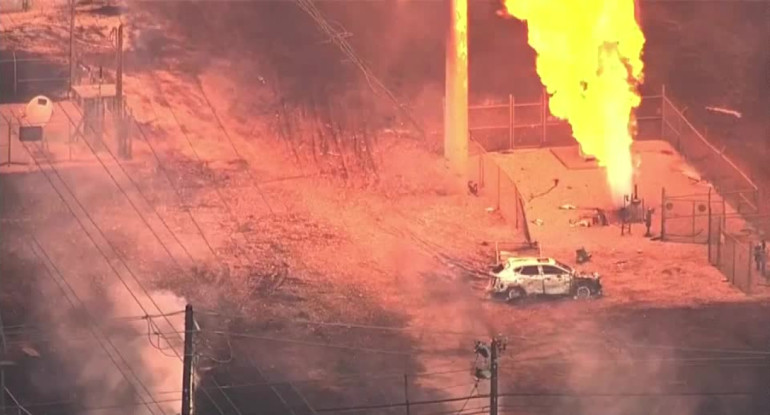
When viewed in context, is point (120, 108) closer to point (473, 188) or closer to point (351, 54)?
point (351, 54)

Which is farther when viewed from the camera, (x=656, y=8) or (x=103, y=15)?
(x=656, y=8)

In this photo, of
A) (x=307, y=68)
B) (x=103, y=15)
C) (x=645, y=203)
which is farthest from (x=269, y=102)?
(x=645, y=203)

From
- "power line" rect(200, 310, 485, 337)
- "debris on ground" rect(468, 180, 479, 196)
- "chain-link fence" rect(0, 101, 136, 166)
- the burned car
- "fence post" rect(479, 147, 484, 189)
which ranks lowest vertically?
"power line" rect(200, 310, 485, 337)

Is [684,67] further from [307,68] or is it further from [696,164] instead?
[307,68]

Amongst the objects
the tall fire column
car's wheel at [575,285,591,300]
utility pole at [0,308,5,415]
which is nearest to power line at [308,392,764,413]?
car's wheel at [575,285,591,300]

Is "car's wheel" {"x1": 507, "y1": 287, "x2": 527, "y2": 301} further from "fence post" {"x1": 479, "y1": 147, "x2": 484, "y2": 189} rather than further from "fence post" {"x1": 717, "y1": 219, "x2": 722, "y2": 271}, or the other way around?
"fence post" {"x1": 717, "y1": 219, "x2": 722, "y2": 271}

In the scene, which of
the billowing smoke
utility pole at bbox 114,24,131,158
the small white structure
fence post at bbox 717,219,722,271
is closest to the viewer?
the billowing smoke

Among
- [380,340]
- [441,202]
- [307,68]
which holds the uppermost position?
[307,68]
